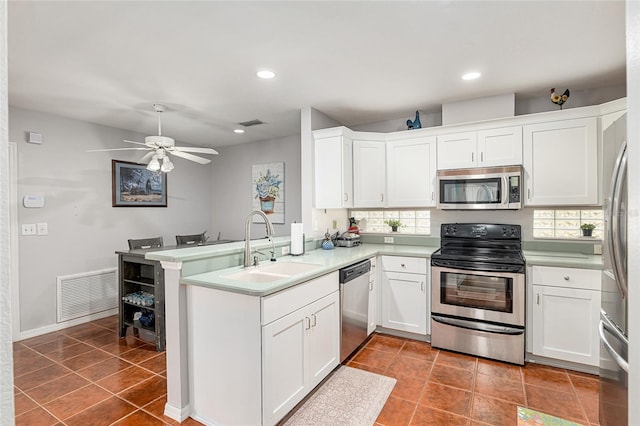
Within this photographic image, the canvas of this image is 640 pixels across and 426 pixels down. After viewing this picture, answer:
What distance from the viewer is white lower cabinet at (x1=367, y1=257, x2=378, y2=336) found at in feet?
11.0

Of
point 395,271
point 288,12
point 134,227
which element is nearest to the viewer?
point 288,12

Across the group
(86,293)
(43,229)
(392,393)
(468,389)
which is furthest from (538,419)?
(43,229)

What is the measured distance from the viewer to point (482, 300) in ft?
9.84

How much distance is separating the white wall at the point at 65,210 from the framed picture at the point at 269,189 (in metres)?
1.60

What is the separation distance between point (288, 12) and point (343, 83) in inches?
44.5

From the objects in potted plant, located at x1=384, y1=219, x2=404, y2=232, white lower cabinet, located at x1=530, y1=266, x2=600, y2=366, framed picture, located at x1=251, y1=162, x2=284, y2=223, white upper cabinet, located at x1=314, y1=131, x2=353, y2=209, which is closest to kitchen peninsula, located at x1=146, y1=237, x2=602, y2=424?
white upper cabinet, located at x1=314, y1=131, x2=353, y2=209

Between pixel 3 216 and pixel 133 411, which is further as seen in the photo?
pixel 133 411

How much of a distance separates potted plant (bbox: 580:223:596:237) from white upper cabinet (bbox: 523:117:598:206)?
1.07 ft

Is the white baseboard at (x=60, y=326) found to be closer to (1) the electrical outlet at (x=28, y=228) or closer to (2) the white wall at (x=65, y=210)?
(2) the white wall at (x=65, y=210)

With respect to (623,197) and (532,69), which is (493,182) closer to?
(532,69)

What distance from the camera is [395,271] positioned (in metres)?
3.44

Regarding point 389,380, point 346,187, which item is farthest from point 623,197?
point 346,187

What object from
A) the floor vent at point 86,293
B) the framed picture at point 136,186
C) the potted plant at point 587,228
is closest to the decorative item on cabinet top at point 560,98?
the potted plant at point 587,228

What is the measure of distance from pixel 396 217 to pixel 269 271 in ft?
6.86
